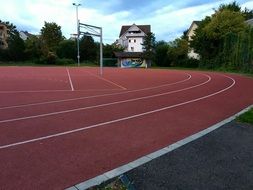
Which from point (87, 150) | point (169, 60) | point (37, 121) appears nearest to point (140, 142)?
point (87, 150)

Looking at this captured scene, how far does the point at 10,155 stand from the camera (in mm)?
5508

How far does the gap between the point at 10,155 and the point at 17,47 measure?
72.4m

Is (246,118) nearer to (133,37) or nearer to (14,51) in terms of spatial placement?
(14,51)

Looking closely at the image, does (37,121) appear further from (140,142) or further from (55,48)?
(55,48)

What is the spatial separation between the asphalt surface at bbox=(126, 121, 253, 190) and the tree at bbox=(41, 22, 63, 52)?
7122 cm

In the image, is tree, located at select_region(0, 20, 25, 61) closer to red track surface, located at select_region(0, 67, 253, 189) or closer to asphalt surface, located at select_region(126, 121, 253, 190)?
red track surface, located at select_region(0, 67, 253, 189)

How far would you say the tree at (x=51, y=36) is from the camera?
74312 mm

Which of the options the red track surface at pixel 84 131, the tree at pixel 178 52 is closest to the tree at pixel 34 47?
the tree at pixel 178 52

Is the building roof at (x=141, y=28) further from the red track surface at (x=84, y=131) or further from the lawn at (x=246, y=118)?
the lawn at (x=246, y=118)

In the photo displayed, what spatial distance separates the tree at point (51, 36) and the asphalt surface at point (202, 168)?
71222 mm

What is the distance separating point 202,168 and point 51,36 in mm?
74879

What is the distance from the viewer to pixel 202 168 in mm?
4938

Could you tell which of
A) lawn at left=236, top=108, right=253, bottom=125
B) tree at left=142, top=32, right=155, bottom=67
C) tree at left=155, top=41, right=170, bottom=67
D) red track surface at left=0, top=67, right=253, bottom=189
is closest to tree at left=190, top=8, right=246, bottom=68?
tree at left=155, top=41, right=170, bottom=67

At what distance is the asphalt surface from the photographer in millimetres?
4332
